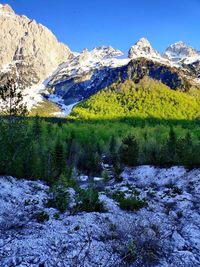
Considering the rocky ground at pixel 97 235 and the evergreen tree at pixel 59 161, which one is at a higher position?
the rocky ground at pixel 97 235

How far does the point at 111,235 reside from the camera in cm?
2275

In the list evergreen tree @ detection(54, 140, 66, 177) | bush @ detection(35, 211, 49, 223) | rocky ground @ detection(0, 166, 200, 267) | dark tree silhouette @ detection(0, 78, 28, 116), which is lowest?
evergreen tree @ detection(54, 140, 66, 177)

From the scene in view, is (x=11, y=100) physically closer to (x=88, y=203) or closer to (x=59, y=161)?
(x=88, y=203)

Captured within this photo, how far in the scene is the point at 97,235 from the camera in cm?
2238

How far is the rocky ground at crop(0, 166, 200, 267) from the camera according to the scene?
1880 cm

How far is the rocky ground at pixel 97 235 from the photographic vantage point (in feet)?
61.7

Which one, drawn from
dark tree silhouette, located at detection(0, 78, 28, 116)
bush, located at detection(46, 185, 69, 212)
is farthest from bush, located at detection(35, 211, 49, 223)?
dark tree silhouette, located at detection(0, 78, 28, 116)

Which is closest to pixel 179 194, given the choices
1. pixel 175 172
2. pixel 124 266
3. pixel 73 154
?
pixel 175 172

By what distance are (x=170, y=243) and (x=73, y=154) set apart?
101639 millimetres

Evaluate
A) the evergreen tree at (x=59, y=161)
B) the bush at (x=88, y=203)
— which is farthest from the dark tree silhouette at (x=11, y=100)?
the evergreen tree at (x=59, y=161)

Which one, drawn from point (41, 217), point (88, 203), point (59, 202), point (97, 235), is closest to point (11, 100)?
point (59, 202)

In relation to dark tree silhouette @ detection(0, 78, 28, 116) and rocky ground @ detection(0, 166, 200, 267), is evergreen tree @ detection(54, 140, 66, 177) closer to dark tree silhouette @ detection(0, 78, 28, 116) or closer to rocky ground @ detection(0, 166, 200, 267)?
dark tree silhouette @ detection(0, 78, 28, 116)

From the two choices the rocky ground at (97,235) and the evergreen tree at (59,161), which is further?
the evergreen tree at (59,161)

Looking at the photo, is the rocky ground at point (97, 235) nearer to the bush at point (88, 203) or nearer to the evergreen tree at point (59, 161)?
the bush at point (88, 203)
